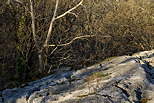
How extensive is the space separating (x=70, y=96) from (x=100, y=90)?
591 mm

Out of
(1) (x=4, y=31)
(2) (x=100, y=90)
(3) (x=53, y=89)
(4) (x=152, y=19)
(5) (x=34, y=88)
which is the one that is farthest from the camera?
(4) (x=152, y=19)

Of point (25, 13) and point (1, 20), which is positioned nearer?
point (25, 13)

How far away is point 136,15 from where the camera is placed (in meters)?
13.7

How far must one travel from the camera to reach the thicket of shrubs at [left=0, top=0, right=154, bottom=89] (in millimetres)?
9531

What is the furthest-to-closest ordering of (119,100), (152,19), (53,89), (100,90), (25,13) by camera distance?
(152,19)
(25,13)
(53,89)
(100,90)
(119,100)

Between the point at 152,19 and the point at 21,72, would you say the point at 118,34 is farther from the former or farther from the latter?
the point at 21,72

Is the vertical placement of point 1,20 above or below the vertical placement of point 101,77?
above

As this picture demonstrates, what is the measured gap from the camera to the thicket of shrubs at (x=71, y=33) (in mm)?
9531

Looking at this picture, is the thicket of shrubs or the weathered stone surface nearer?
the weathered stone surface

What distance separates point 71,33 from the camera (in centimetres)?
1120

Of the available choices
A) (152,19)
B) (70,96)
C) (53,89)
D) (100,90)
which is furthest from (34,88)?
(152,19)

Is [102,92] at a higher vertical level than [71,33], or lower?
lower

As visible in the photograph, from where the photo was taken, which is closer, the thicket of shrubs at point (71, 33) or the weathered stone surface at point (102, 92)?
the weathered stone surface at point (102, 92)

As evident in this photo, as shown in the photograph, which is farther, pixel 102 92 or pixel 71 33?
pixel 71 33
